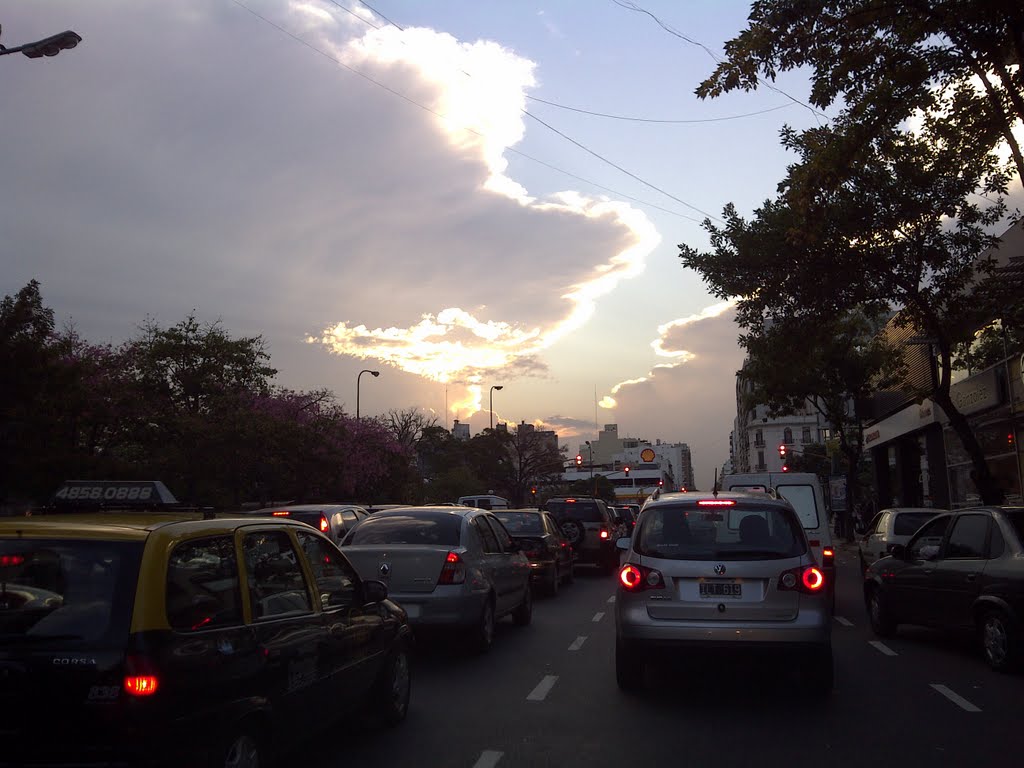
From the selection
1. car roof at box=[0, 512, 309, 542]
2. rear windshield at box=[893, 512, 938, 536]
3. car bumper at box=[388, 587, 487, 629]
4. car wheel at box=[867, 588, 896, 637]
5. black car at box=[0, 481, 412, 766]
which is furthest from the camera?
rear windshield at box=[893, 512, 938, 536]

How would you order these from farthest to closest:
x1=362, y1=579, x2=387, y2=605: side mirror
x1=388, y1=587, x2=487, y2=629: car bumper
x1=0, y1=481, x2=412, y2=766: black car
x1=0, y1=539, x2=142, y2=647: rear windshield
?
1. x1=388, y1=587, x2=487, y2=629: car bumper
2. x1=362, y1=579, x2=387, y2=605: side mirror
3. x1=0, y1=539, x2=142, y2=647: rear windshield
4. x1=0, y1=481, x2=412, y2=766: black car

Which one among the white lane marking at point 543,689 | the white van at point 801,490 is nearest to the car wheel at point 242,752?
the white lane marking at point 543,689

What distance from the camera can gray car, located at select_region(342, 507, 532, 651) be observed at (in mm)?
10219

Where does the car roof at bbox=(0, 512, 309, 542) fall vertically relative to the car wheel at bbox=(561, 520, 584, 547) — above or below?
above

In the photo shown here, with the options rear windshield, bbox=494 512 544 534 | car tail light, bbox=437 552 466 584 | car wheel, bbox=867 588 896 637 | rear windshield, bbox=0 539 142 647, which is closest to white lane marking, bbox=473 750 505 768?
rear windshield, bbox=0 539 142 647

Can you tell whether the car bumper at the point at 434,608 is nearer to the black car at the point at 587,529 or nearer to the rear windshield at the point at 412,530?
the rear windshield at the point at 412,530

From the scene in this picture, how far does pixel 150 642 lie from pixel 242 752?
2.97 ft

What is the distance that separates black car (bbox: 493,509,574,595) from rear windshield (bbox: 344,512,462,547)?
18.6ft

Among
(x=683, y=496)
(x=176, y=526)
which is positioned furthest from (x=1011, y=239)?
(x=176, y=526)

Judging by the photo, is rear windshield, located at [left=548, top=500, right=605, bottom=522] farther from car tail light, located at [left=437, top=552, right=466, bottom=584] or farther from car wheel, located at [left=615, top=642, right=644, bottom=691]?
car wheel, located at [left=615, top=642, right=644, bottom=691]

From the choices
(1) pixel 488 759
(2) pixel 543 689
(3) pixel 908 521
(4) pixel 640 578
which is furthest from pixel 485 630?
(3) pixel 908 521

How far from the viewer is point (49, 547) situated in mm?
4422

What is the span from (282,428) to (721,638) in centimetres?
2606

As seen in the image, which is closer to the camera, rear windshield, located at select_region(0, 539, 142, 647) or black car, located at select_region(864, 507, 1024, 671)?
rear windshield, located at select_region(0, 539, 142, 647)
